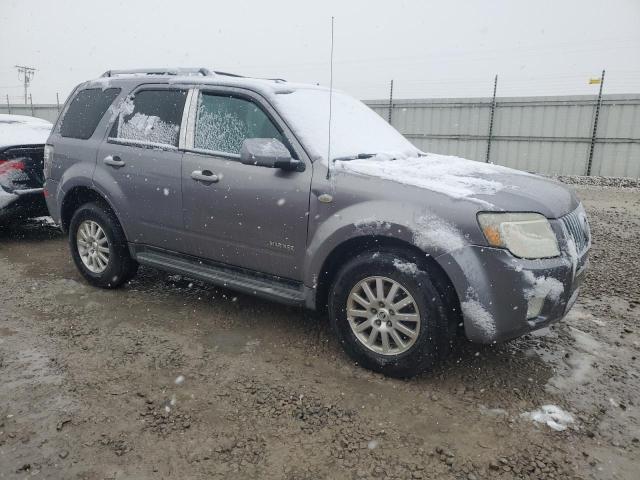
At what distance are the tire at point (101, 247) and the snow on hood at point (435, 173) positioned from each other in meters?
2.19

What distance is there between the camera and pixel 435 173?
123 inches

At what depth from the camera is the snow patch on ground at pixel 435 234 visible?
8.75 feet

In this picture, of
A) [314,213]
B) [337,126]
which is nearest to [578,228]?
[314,213]

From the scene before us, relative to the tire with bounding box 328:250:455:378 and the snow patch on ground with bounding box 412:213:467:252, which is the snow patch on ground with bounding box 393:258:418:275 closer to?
the tire with bounding box 328:250:455:378

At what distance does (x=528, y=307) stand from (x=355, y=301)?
98 centimetres

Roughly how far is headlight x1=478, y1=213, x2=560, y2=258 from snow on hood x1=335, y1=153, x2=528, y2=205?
20 centimetres

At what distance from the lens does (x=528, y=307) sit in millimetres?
2652

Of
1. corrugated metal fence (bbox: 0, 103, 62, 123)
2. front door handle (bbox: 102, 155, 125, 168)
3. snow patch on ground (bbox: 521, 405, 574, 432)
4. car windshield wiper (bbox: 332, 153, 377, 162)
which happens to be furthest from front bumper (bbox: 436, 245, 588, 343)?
corrugated metal fence (bbox: 0, 103, 62, 123)

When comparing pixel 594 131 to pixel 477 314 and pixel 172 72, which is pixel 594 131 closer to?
pixel 172 72

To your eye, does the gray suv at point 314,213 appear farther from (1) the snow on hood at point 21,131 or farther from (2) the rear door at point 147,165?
(1) the snow on hood at point 21,131

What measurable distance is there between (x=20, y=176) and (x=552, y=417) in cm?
591

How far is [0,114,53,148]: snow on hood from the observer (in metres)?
5.85

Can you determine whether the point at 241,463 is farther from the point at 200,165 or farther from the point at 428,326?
the point at 200,165

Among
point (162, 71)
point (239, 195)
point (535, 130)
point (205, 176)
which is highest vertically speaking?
point (162, 71)
